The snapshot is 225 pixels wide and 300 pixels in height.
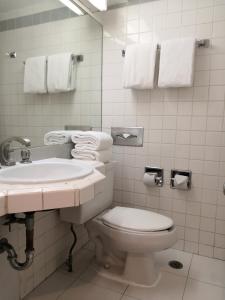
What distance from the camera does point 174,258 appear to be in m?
1.79

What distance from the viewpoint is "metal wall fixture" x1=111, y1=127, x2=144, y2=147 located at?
192cm

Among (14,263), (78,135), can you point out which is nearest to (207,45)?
(78,135)

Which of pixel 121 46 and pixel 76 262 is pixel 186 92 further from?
pixel 76 262

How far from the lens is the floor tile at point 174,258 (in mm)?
1639

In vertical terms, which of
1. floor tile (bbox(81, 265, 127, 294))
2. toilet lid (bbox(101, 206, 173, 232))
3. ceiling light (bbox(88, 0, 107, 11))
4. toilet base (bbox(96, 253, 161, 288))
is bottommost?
floor tile (bbox(81, 265, 127, 294))

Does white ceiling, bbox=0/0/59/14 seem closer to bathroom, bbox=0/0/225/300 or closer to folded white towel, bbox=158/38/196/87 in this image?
bathroom, bbox=0/0/225/300

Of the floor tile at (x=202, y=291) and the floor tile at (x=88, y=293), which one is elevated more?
the floor tile at (x=202, y=291)

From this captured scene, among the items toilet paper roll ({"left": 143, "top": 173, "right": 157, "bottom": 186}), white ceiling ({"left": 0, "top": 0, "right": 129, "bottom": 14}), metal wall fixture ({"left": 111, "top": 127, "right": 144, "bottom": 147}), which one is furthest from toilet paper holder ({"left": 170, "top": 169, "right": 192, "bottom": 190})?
white ceiling ({"left": 0, "top": 0, "right": 129, "bottom": 14})

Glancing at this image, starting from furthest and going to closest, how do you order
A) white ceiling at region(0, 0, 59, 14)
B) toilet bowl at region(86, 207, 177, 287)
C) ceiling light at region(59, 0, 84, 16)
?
1. ceiling light at region(59, 0, 84, 16)
2. toilet bowl at region(86, 207, 177, 287)
3. white ceiling at region(0, 0, 59, 14)

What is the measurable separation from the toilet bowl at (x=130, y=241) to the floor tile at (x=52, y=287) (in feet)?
0.79

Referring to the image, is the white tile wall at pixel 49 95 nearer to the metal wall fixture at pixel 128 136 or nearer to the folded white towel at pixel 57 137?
the folded white towel at pixel 57 137

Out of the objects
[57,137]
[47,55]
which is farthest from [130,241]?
[47,55]

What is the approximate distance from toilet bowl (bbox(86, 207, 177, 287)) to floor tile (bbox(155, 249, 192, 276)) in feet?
0.26

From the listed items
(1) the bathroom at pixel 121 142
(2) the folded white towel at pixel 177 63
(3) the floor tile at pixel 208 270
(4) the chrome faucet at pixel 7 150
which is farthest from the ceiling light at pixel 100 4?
(3) the floor tile at pixel 208 270
